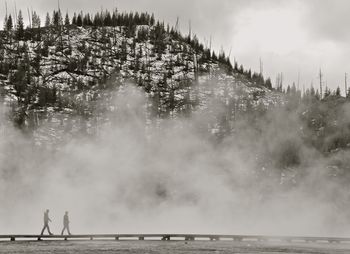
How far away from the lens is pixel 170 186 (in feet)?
248

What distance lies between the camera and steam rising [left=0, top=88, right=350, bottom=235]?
2657 inches

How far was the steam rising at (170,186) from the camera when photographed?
67.5 m

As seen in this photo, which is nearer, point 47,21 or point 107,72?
point 107,72

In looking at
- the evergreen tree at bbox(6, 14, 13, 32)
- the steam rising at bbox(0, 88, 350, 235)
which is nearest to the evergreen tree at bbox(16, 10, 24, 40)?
the evergreen tree at bbox(6, 14, 13, 32)

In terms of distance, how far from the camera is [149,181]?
76875mm

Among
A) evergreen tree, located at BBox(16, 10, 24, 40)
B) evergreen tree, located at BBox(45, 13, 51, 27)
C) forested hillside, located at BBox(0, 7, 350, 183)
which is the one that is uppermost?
evergreen tree, located at BBox(45, 13, 51, 27)

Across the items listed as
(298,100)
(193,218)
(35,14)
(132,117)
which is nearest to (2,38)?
(35,14)

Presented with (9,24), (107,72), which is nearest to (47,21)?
(9,24)

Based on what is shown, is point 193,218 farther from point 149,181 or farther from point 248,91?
point 248,91

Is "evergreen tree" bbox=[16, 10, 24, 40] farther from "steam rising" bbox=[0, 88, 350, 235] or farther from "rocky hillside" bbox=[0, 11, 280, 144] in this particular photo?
"steam rising" bbox=[0, 88, 350, 235]

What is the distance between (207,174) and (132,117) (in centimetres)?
3409

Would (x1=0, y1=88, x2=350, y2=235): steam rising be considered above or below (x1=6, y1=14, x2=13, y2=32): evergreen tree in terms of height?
below

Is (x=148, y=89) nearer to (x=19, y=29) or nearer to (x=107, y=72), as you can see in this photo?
(x=107, y=72)

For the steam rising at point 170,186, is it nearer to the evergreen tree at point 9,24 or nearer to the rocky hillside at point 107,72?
the rocky hillside at point 107,72
